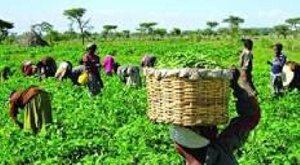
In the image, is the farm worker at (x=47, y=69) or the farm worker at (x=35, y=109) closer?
the farm worker at (x=35, y=109)

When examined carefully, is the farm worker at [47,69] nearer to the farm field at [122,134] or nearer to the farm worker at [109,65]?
the farm worker at [109,65]

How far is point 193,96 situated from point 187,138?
0.29m

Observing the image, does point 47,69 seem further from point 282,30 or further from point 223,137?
point 282,30

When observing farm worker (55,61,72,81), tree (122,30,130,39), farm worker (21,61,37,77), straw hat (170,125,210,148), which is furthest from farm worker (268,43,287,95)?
tree (122,30,130,39)

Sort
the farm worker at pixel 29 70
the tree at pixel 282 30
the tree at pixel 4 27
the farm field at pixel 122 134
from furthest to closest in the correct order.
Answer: the tree at pixel 282 30, the tree at pixel 4 27, the farm worker at pixel 29 70, the farm field at pixel 122 134

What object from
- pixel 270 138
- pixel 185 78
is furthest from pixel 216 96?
pixel 270 138

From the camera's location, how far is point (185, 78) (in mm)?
4336

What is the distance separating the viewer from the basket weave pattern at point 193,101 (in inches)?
171

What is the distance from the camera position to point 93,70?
15297mm

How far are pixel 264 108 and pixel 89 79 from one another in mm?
4278

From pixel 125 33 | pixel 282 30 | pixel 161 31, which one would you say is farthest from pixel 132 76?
pixel 125 33

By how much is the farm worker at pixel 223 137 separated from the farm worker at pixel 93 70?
10.4 metres

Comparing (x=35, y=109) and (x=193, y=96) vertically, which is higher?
(x=193, y=96)

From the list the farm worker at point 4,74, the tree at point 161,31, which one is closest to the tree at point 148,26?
the tree at point 161,31
